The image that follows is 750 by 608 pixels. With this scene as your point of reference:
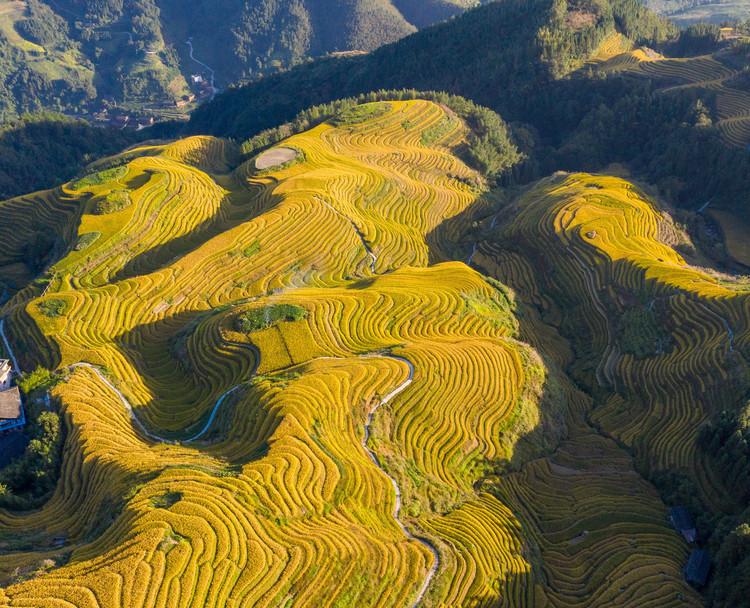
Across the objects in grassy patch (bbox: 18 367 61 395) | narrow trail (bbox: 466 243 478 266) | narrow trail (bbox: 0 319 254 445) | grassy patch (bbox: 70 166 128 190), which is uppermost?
grassy patch (bbox: 70 166 128 190)

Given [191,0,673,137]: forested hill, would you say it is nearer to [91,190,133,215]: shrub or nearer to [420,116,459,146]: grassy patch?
[420,116,459,146]: grassy patch

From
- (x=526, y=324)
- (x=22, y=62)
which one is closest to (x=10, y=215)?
(x=526, y=324)

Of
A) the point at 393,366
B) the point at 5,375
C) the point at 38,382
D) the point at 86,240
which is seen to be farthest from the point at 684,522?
the point at 86,240

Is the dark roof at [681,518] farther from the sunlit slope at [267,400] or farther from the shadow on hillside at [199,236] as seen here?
the shadow on hillside at [199,236]

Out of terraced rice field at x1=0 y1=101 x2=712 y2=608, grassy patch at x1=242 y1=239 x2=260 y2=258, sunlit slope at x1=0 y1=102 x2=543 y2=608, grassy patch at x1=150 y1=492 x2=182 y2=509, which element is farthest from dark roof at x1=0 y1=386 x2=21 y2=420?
grassy patch at x1=242 y1=239 x2=260 y2=258

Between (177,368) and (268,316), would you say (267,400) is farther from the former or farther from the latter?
(177,368)

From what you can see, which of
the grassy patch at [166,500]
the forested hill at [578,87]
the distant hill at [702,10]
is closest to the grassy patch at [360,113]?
the forested hill at [578,87]

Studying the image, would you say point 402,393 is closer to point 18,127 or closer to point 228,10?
point 18,127
